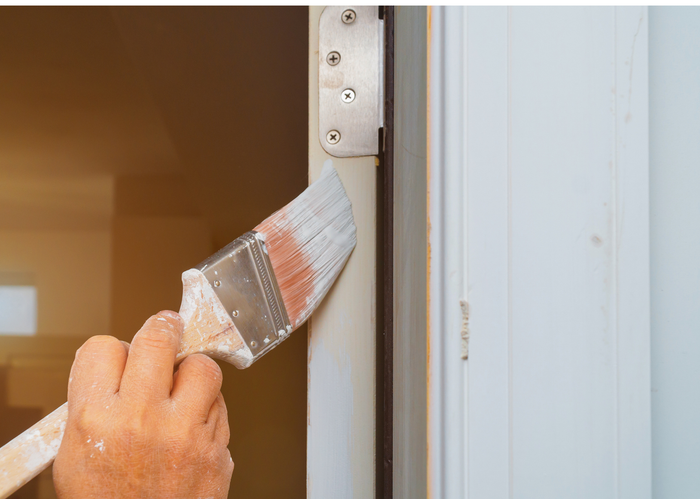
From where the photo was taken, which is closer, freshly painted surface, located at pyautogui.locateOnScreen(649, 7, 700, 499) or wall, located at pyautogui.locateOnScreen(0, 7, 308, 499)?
freshly painted surface, located at pyautogui.locateOnScreen(649, 7, 700, 499)

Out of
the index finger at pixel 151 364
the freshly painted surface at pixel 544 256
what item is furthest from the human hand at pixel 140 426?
the freshly painted surface at pixel 544 256

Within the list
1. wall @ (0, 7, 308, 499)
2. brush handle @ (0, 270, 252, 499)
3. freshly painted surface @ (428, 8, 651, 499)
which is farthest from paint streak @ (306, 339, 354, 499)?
wall @ (0, 7, 308, 499)

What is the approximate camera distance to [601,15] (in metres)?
0.26

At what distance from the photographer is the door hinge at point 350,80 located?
0.48 metres

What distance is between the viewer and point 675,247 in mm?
275

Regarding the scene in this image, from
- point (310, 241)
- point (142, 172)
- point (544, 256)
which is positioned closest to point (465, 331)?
point (544, 256)

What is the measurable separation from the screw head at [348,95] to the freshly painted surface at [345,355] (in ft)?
0.13

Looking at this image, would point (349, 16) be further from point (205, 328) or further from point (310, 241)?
point (205, 328)

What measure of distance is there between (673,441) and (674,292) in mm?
111

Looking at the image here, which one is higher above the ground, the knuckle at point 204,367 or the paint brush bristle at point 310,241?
the paint brush bristle at point 310,241

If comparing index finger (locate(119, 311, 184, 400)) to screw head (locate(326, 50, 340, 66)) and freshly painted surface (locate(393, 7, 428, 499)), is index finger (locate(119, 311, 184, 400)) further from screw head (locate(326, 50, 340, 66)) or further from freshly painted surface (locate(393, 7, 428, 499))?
screw head (locate(326, 50, 340, 66))

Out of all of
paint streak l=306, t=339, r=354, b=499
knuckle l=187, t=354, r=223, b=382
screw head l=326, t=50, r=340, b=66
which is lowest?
paint streak l=306, t=339, r=354, b=499

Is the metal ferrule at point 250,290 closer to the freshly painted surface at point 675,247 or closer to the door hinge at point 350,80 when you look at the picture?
the door hinge at point 350,80

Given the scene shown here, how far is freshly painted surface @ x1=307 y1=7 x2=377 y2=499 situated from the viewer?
19.1 inches
